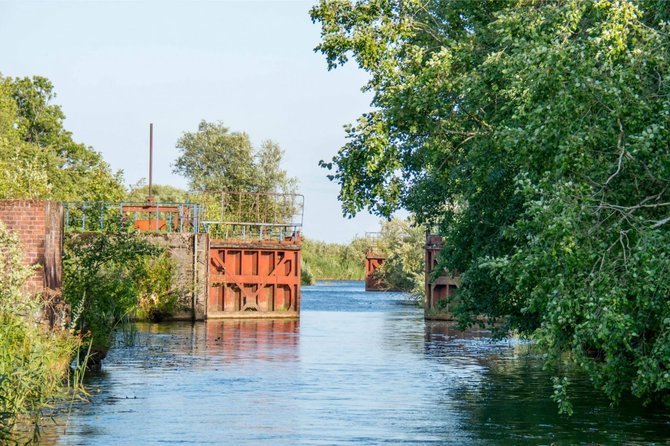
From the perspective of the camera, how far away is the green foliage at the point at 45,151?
56.2 meters

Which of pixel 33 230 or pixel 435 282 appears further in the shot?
pixel 435 282

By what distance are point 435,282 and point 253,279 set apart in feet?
22.2

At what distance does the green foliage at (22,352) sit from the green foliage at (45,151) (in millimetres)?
31141

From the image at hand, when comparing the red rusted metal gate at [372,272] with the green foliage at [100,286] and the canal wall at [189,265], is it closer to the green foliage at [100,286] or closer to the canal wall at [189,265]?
the canal wall at [189,265]

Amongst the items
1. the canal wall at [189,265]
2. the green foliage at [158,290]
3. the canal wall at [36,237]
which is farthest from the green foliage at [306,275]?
the canal wall at [36,237]

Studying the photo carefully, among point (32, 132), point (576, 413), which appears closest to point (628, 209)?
point (576, 413)

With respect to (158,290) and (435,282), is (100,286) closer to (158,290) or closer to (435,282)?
(158,290)

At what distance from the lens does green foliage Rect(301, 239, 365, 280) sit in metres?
93.2

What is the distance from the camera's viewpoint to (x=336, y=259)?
97062 mm

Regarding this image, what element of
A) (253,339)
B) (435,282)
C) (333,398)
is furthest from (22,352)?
(435,282)

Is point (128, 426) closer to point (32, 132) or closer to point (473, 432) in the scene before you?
point (473, 432)

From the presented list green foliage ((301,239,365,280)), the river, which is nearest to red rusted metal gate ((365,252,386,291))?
green foliage ((301,239,365,280))

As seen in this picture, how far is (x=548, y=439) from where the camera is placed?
1605cm

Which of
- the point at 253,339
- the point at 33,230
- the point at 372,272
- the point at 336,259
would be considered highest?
the point at 336,259
